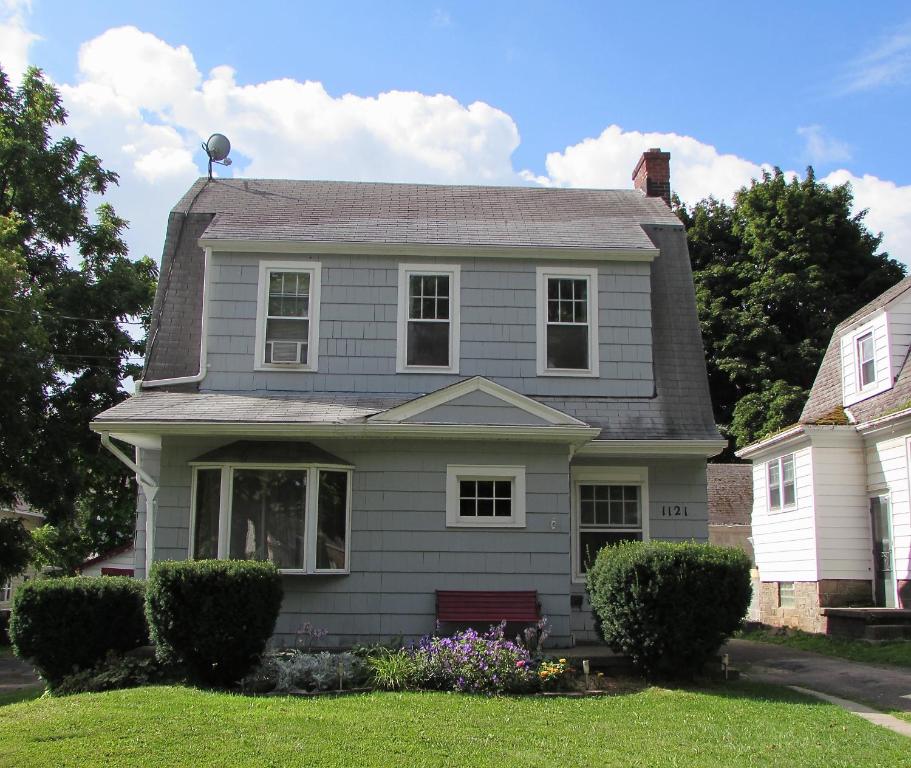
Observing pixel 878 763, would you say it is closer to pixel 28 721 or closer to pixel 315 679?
pixel 315 679

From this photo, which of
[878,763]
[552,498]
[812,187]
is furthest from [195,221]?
[812,187]

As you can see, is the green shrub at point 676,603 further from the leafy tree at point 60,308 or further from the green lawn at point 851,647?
the leafy tree at point 60,308

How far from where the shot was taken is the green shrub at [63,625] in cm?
999

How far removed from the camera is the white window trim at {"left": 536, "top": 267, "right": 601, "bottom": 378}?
13477 millimetres

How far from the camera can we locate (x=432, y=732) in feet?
25.2

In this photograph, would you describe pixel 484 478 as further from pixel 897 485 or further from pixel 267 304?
pixel 897 485

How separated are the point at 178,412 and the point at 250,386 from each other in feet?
4.43

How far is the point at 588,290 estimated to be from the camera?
13797mm

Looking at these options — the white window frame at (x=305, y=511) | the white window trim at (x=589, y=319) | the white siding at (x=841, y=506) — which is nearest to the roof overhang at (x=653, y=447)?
the white window trim at (x=589, y=319)

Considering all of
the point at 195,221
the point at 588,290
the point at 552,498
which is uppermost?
the point at 195,221

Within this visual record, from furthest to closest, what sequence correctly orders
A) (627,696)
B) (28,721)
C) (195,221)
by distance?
(195,221) < (627,696) < (28,721)

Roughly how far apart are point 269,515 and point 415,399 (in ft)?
7.88

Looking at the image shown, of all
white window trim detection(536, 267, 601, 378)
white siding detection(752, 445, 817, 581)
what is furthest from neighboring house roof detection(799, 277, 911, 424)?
white window trim detection(536, 267, 601, 378)

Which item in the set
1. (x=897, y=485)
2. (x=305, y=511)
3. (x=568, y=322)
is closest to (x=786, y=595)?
(x=897, y=485)
